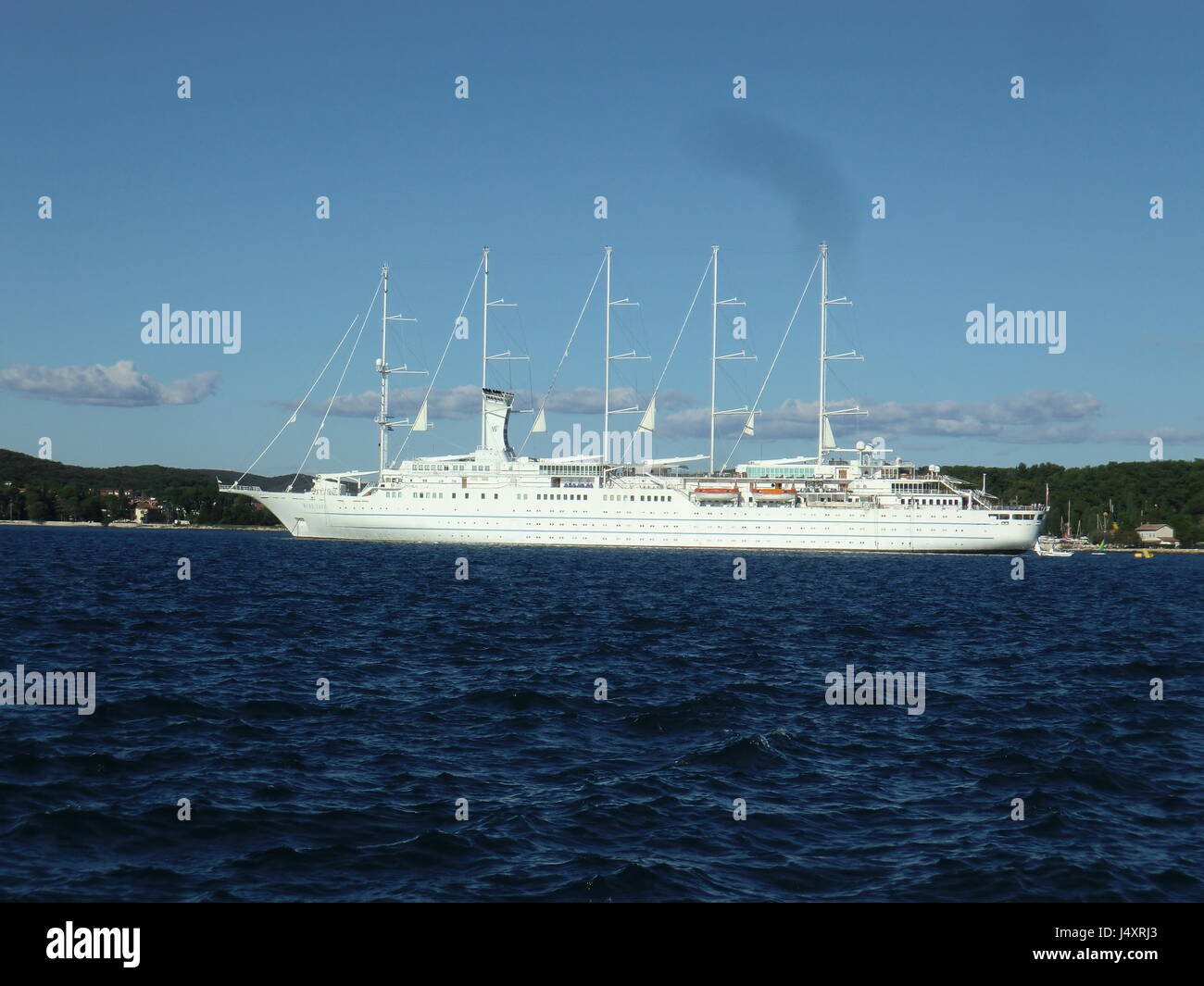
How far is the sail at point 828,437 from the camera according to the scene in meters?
102

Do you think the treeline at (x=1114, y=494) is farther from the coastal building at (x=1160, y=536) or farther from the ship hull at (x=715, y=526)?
the ship hull at (x=715, y=526)

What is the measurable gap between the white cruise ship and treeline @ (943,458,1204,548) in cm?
7303

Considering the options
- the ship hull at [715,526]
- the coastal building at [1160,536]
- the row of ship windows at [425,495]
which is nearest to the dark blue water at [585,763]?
the ship hull at [715,526]

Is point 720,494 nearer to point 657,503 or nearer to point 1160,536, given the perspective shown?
Result: point 657,503

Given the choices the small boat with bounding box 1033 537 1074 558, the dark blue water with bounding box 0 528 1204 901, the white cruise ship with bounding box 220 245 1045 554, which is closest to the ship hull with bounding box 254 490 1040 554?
the white cruise ship with bounding box 220 245 1045 554

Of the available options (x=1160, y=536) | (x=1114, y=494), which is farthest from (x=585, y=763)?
(x=1114, y=494)

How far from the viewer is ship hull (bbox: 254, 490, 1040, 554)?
90.8 m

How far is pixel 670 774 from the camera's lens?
42.3 feet

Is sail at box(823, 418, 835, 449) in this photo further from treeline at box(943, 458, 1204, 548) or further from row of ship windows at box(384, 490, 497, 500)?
treeline at box(943, 458, 1204, 548)

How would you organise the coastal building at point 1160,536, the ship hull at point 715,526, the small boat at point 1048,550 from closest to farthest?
the ship hull at point 715,526 < the small boat at point 1048,550 < the coastal building at point 1160,536

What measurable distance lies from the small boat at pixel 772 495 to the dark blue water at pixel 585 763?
65288mm

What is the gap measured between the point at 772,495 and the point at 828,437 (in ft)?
39.3

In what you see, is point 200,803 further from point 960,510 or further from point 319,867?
point 960,510
